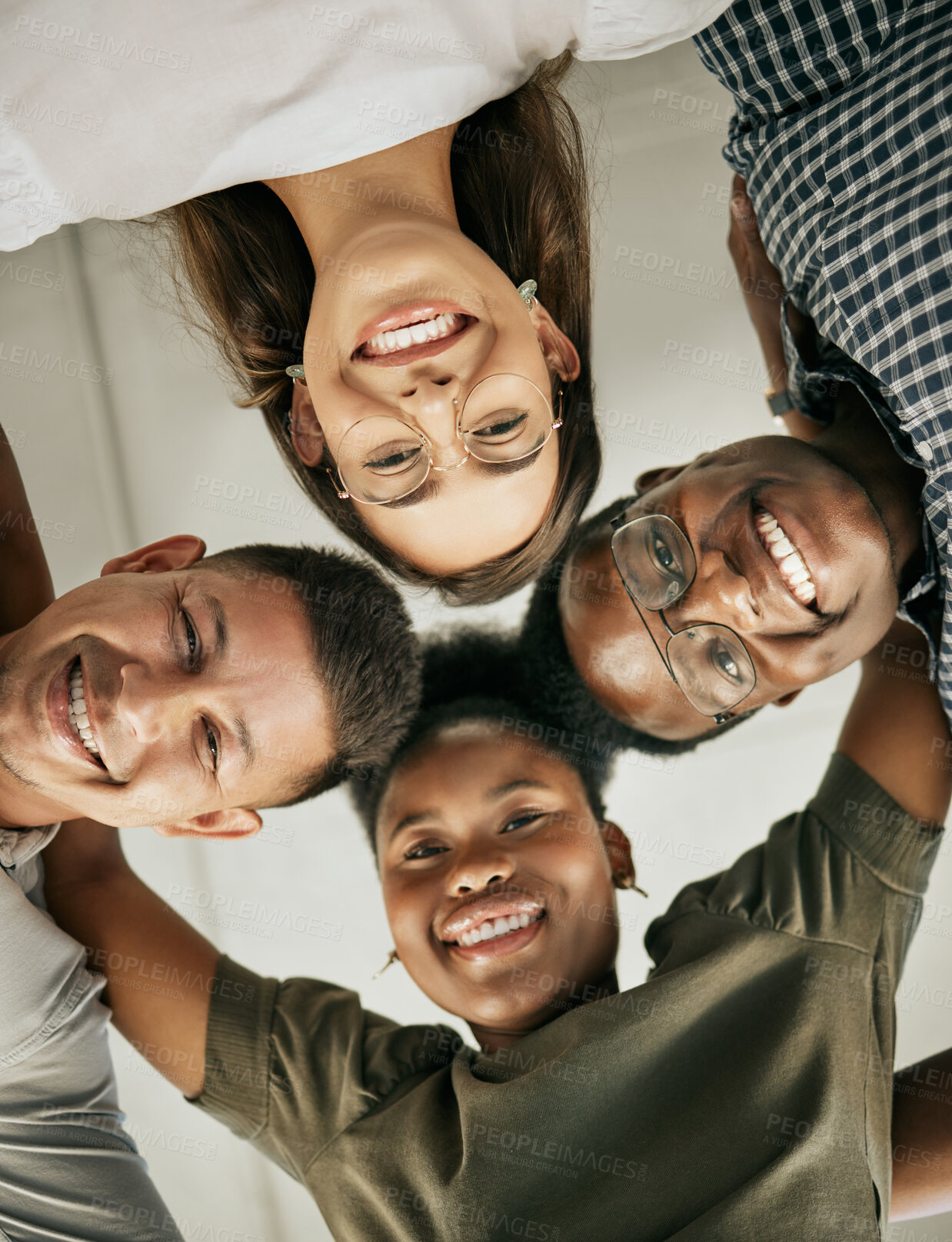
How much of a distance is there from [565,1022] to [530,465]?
0.88 metres

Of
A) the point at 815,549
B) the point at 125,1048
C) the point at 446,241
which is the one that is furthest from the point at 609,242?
the point at 125,1048

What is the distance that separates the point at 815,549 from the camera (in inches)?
49.5

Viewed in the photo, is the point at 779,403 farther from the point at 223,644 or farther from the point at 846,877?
the point at 223,644

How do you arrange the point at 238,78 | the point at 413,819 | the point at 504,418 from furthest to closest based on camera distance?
the point at 413,819 < the point at 504,418 < the point at 238,78

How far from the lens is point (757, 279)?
1530mm

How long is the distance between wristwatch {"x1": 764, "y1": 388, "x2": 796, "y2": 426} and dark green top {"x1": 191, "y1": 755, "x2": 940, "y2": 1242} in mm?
639

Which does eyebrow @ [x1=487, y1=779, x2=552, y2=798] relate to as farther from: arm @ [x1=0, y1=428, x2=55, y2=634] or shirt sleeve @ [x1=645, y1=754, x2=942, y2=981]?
arm @ [x1=0, y1=428, x2=55, y2=634]

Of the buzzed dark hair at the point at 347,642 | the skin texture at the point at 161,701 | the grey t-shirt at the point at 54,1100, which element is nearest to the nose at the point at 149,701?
the skin texture at the point at 161,701

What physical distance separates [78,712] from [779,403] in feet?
4.27

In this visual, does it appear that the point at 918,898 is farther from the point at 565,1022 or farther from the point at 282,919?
the point at 282,919

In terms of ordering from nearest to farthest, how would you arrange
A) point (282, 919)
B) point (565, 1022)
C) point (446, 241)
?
point (446, 241) → point (565, 1022) → point (282, 919)

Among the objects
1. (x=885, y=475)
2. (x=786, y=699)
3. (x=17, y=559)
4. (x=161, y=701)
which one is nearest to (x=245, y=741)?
(x=161, y=701)

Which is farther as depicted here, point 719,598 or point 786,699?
point 786,699

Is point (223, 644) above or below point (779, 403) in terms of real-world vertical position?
below
